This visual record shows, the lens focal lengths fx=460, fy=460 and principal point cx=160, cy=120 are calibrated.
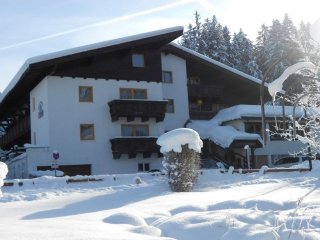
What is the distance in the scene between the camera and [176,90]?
34656mm

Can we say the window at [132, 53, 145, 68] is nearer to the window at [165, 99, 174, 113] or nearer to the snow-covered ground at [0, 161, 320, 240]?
the window at [165, 99, 174, 113]

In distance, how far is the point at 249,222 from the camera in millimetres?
9117

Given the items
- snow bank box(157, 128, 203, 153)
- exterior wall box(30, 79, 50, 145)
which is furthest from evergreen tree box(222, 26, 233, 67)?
snow bank box(157, 128, 203, 153)

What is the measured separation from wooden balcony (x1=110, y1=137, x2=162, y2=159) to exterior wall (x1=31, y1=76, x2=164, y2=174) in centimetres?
57

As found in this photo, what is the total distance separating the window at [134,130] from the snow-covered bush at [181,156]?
11.4 m

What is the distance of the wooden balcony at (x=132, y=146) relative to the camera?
2898 centimetres

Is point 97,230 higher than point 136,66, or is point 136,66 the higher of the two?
point 136,66

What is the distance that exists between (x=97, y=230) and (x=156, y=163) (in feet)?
75.4

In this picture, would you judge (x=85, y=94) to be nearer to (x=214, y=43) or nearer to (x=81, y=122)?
(x=81, y=122)

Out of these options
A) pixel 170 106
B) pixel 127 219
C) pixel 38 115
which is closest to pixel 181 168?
pixel 127 219

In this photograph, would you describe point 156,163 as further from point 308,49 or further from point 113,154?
point 308,49

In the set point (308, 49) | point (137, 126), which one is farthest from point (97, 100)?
point (308, 49)

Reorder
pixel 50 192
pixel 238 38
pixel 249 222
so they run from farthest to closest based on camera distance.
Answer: pixel 238 38 < pixel 50 192 < pixel 249 222

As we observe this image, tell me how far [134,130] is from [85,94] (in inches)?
159
